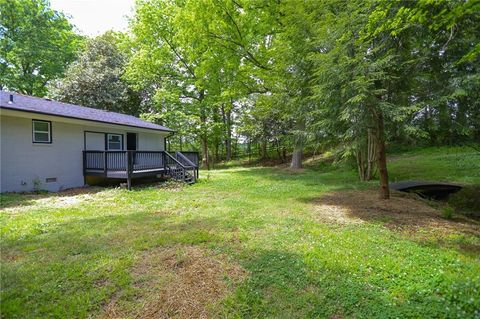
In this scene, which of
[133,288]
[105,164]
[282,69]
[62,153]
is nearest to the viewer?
[133,288]

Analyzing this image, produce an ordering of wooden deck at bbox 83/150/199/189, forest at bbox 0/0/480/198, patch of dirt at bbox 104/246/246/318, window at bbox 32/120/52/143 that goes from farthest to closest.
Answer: wooden deck at bbox 83/150/199/189
window at bbox 32/120/52/143
forest at bbox 0/0/480/198
patch of dirt at bbox 104/246/246/318

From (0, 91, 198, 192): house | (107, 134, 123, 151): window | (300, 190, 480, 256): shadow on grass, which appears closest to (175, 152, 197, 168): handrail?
(0, 91, 198, 192): house

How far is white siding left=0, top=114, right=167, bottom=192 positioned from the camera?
8711 mm

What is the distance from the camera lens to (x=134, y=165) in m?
10.6

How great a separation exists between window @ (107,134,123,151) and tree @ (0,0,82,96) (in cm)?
1563

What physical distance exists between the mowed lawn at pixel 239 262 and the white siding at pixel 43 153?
2.52 metres

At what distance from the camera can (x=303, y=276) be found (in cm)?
326

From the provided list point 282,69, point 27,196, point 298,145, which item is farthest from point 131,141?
point 298,145

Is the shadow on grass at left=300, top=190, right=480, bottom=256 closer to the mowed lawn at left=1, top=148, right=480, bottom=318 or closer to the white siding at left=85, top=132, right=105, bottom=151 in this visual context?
the mowed lawn at left=1, top=148, right=480, bottom=318

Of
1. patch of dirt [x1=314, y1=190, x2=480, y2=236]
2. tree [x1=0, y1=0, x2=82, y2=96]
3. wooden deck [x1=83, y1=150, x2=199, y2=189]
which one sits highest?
tree [x1=0, y1=0, x2=82, y2=96]

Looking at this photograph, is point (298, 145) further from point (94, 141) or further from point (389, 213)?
point (94, 141)

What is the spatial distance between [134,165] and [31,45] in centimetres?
1942

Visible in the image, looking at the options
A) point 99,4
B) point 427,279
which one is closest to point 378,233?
point 427,279

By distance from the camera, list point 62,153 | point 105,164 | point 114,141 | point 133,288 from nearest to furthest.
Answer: point 133,288 < point 62,153 < point 105,164 < point 114,141
